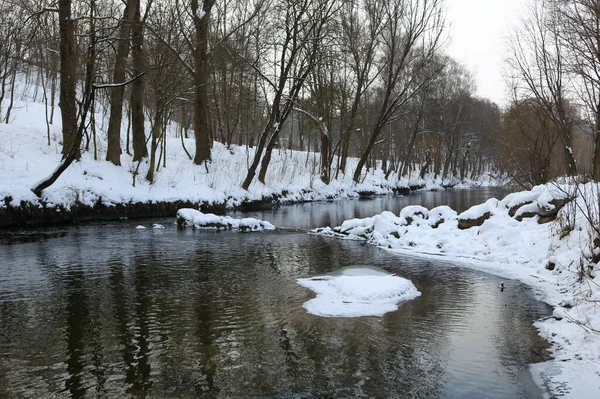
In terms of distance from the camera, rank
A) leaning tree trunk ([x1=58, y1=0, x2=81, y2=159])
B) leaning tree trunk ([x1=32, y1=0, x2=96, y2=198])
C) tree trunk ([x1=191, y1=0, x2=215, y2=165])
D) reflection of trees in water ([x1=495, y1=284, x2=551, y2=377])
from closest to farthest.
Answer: reflection of trees in water ([x1=495, y1=284, x2=551, y2=377])
leaning tree trunk ([x1=32, y1=0, x2=96, y2=198])
leaning tree trunk ([x1=58, y1=0, x2=81, y2=159])
tree trunk ([x1=191, y1=0, x2=215, y2=165])

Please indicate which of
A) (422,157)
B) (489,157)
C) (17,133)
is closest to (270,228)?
(17,133)

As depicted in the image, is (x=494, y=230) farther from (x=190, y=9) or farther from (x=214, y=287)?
(x=190, y=9)

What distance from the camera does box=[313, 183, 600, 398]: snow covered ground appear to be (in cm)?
535

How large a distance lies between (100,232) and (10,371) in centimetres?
1029

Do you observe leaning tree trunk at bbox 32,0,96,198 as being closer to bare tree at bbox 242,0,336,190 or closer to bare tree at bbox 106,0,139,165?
bare tree at bbox 106,0,139,165

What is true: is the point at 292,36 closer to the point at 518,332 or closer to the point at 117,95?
the point at 117,95

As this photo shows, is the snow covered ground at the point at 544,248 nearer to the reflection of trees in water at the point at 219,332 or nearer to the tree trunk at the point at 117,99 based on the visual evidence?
the reflection of trees in water at the point at 219,332

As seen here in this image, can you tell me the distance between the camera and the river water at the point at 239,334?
4672mm

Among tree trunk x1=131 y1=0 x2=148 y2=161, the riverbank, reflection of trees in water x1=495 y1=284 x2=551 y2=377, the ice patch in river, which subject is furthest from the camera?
tree trunk x1=131 y1=0 x2=148 y2=161

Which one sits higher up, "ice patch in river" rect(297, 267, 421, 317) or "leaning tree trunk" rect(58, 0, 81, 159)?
"leaning tree trunk" rect(58, 0, 81, 159)

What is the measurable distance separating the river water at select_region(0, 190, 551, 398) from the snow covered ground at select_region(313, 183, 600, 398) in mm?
357

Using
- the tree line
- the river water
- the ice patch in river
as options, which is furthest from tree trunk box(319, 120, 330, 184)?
the ice patch in river

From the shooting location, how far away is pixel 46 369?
4.86 m

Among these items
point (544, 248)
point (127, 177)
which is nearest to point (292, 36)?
point (127, 177)
